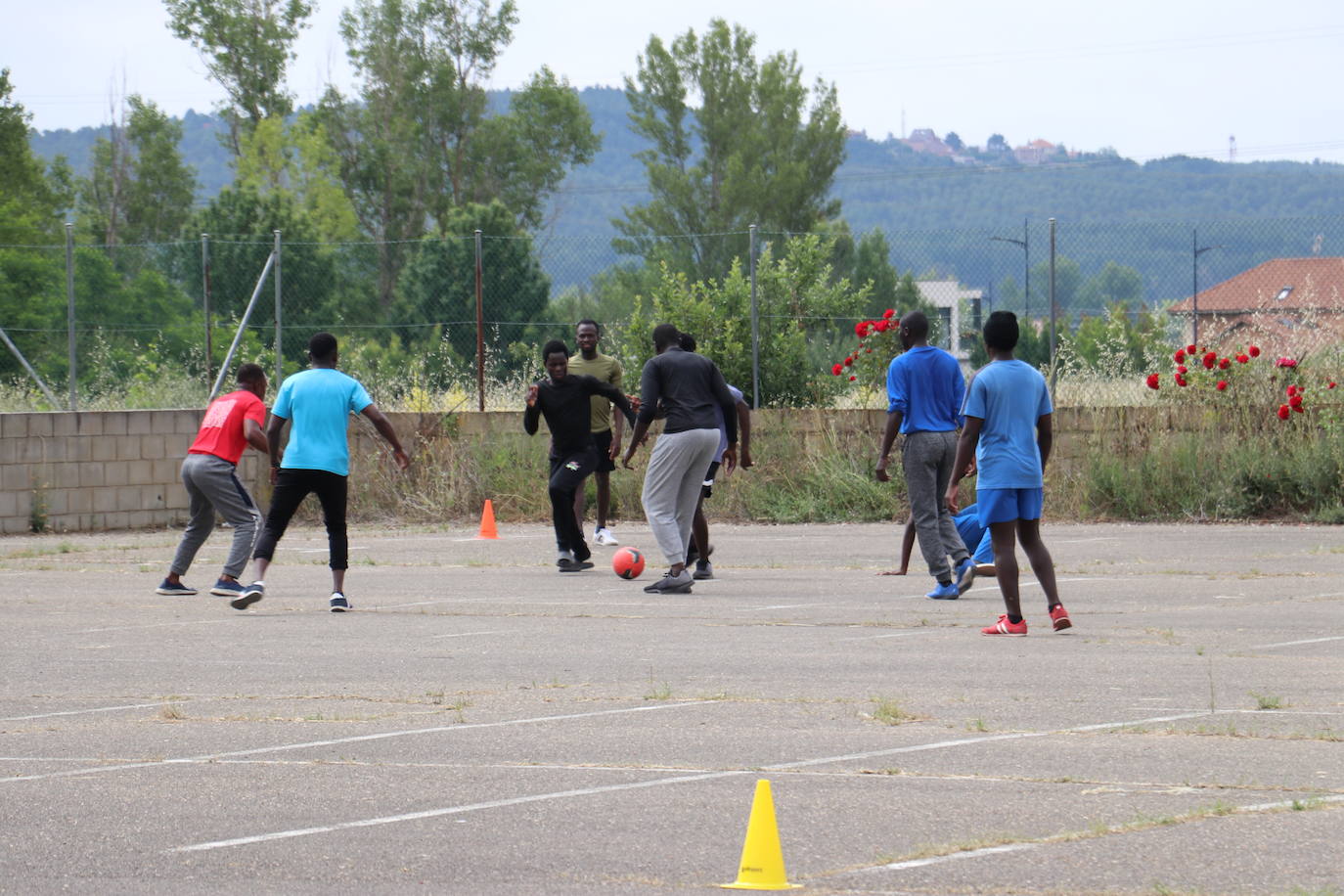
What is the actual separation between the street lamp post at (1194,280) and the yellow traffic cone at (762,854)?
1600 cm

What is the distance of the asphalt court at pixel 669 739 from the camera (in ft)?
16.8

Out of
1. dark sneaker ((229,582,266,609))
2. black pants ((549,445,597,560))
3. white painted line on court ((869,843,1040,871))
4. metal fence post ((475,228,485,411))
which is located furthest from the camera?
metal fence post ((475,228,485,411))

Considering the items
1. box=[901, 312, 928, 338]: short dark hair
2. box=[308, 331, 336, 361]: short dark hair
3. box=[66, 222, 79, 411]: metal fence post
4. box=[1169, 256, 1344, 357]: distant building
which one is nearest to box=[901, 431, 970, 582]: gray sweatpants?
box=[901, 312, 928, 338]: short dark hair

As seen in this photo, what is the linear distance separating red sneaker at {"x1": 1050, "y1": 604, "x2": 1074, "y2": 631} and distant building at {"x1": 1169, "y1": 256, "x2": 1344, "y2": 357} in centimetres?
983

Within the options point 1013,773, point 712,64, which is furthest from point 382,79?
point 1013,773

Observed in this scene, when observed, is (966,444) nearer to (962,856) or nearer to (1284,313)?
(962,856)

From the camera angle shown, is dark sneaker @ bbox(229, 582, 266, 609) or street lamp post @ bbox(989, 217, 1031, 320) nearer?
dark sneaker @ bbox(229, 582, 266, 609)

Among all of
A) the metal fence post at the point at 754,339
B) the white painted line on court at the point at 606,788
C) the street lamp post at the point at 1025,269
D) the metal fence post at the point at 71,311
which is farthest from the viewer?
the street lamp post at the point at 1025,269

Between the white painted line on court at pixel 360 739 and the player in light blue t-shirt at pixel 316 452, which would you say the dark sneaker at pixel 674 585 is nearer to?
the player in light blue t-shirt at pixel 316 452

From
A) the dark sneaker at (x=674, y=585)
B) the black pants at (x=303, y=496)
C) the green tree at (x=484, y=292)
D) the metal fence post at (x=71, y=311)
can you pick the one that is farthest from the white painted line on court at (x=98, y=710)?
the green tree at (x=484, y=292)

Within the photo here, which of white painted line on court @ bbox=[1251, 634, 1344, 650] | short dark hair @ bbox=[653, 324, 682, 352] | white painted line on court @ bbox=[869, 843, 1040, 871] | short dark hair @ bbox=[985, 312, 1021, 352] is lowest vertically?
white painted line on court @ bbox=[869, 843, 1040, 871]

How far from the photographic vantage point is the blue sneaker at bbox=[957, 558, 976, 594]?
11.7 metres

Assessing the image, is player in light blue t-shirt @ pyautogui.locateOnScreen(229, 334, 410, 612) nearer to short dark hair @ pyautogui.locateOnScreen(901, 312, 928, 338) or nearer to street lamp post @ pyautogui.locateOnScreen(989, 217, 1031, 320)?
short dark hair @ pyautogui.locateOnScreen(901, 312, 928, 338)

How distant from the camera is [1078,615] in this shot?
10.7m
